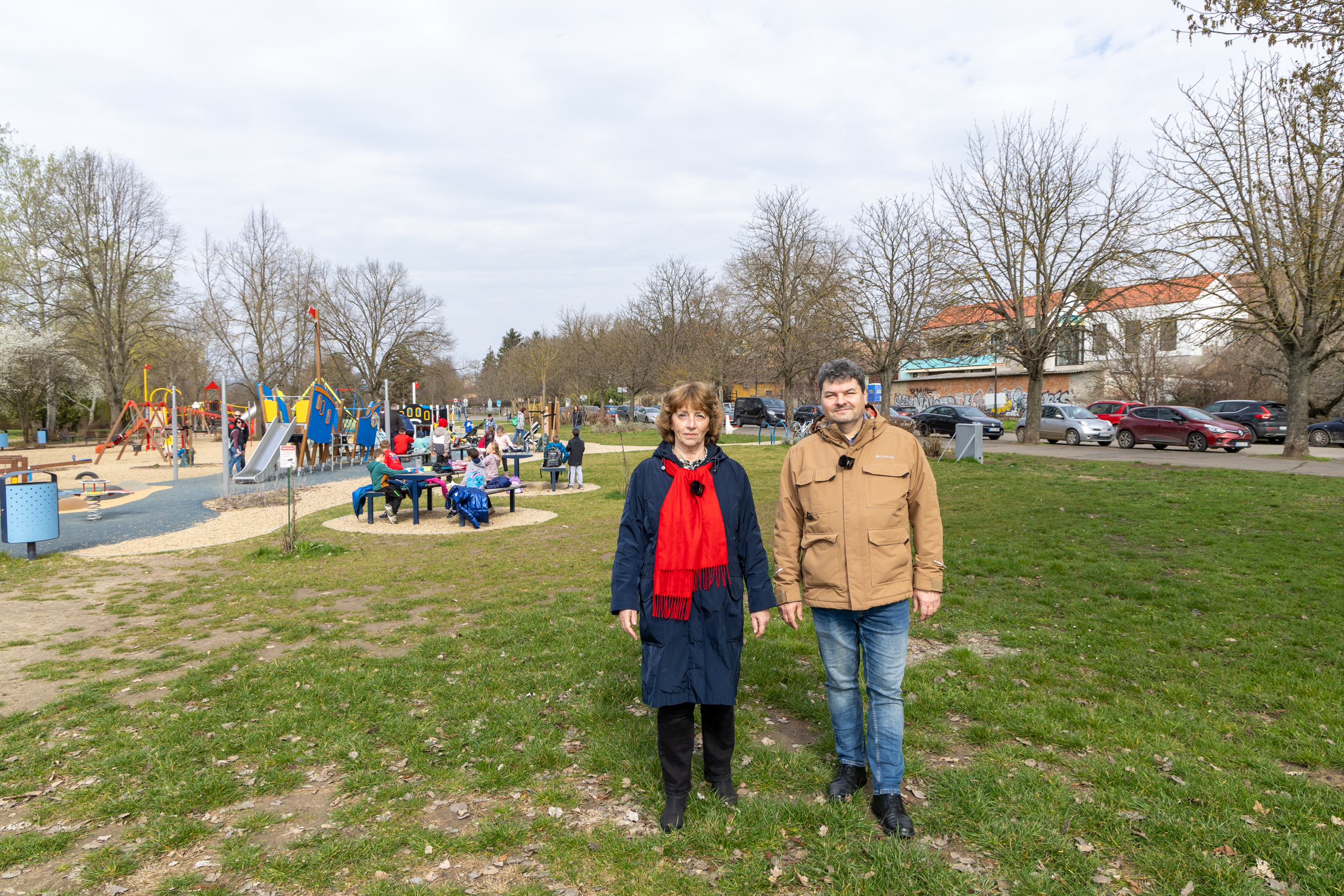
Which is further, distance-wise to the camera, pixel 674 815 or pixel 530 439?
pixel 530 439

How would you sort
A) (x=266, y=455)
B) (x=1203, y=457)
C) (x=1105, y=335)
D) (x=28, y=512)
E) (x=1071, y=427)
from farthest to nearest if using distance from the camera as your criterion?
1. (x=1071, y=427)
2. (x=1105, y=335)
3. (x=1203, y=457)
4. (x=266, y=455)
5. (x=28, y=512)

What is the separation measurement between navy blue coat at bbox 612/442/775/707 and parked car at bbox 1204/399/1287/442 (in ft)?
95.4

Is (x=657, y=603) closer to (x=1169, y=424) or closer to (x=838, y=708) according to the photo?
(x=838, y=708)

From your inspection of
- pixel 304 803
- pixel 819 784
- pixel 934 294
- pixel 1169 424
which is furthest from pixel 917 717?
pixel 934 294

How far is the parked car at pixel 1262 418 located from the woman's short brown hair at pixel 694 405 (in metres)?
29.1

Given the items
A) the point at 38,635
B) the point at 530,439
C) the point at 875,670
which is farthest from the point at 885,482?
the point at 530,439

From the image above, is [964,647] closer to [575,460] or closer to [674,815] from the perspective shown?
[674,815]

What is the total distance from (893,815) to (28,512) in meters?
10.8

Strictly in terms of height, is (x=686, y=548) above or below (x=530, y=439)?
above

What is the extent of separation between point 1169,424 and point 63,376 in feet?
160

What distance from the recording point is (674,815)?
3.14 meters

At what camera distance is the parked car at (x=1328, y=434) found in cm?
2467

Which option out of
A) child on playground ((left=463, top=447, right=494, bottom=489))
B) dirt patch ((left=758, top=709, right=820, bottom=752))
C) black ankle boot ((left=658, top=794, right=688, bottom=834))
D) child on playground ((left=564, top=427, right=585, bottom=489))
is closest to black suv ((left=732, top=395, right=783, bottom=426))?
child on playground ((left=564, top=427, right=585, bottom=489))

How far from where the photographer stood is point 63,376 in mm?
35500
